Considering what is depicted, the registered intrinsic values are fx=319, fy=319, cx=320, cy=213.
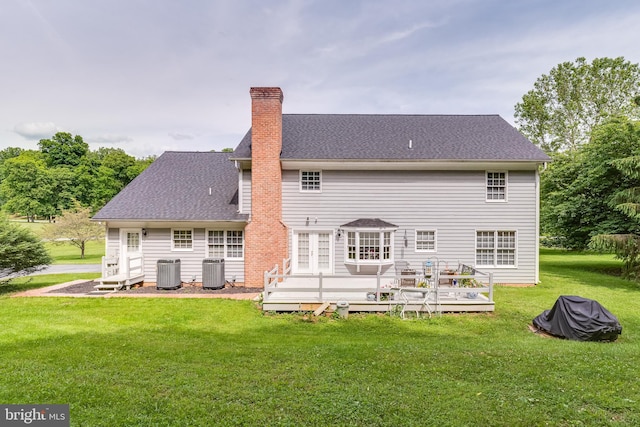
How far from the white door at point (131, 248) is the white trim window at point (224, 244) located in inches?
118

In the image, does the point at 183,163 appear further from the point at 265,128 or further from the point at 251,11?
the point at 251,11

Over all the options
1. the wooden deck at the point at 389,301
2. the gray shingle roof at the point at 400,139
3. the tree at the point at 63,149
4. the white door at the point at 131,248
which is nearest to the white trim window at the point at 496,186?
the gray shingle roof at the point at 400,139

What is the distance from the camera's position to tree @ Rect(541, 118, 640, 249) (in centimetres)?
1630

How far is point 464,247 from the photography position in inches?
568

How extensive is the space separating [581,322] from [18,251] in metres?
18.7

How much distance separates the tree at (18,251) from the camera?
486 inches

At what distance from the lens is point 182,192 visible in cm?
1514

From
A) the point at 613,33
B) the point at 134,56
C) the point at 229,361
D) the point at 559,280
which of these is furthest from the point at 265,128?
the point at 613,33

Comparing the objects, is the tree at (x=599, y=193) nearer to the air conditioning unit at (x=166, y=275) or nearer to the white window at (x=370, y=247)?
the white window at (x=370, y=247)

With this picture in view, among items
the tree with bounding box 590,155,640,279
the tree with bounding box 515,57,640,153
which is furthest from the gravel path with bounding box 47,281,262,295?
the tree with bounding box 515,57,640,153

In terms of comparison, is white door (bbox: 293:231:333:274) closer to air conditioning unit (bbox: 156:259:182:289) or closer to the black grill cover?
air conditioning unit (bbox: 156:259:182:289)

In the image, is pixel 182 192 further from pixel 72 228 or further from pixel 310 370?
Result: pixel 72 228

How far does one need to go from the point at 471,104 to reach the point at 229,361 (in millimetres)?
24484

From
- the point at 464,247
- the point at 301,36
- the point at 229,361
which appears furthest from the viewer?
the point at 301,36
